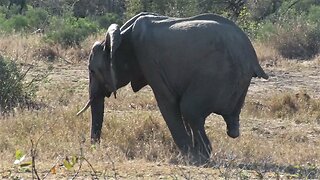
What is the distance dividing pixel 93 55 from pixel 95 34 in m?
15.0

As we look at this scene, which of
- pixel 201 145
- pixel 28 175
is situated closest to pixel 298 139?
pixel 201 145

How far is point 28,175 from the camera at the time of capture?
27.3ft

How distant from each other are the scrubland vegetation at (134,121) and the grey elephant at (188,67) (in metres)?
0.42

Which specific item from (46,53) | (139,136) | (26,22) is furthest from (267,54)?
(139,136)

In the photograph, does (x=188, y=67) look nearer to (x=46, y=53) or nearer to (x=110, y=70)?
(x=110, y=70)

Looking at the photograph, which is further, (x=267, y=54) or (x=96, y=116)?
(x=267, y=54)

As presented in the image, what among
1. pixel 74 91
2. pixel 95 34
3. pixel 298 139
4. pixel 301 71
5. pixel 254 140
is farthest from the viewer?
pixel 95 34

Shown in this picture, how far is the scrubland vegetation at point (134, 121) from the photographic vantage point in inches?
348

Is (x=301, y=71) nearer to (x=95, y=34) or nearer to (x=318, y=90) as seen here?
(x=318, y=90)

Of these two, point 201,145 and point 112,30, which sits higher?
point 112,30

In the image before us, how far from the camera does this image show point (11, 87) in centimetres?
1378

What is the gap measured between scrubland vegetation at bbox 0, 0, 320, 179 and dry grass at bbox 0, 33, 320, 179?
0.6 inches

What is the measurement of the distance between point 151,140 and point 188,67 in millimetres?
1348

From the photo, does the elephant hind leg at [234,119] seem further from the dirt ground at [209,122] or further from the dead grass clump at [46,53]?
the dead grass clump at [46,53]
